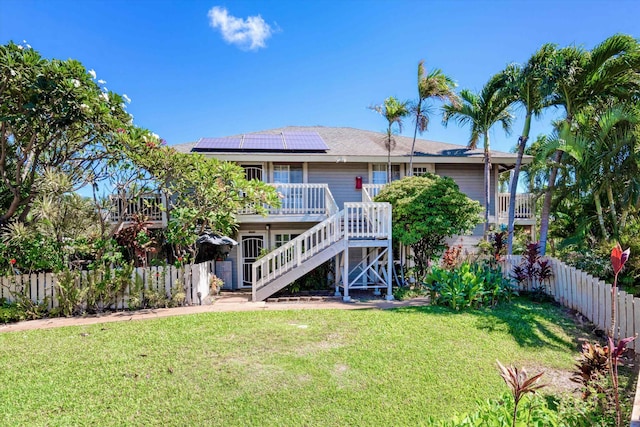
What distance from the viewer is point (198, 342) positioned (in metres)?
5.61

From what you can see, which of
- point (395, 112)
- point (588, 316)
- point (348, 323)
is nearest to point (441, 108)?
point (395, 112)

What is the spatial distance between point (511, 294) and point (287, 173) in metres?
8.85

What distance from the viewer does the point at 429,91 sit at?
11.9 m

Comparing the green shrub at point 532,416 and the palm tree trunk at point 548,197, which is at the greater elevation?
the palm tree trunk at point 548,197

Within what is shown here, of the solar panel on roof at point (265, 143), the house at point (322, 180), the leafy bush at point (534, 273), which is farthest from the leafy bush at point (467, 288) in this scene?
the solar panel on roof at point (265, 143)

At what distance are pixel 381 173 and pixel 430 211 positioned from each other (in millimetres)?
4295

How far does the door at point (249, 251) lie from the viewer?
40.5 feet

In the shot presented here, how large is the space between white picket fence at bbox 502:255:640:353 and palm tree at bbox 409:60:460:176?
6.09m

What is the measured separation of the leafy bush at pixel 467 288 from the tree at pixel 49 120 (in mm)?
9002

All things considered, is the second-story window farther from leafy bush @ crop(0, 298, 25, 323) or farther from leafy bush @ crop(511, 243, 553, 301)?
leafy bush @ crop(0, 298, 25, 323)

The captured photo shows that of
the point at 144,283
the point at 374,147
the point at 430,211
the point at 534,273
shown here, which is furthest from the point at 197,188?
the point at 534,273

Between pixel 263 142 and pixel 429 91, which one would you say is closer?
pixel 429 91

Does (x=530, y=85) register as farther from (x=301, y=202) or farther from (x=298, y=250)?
(x=298, y=250)

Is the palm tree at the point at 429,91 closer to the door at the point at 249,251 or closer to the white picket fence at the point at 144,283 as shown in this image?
the door at the point at 249,251
